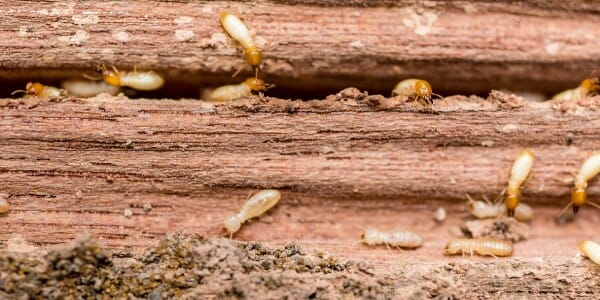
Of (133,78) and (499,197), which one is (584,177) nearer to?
(499,197)

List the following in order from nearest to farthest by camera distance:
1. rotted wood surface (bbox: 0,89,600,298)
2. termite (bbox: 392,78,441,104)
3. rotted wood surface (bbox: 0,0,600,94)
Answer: rotted wood surface (bbox: 0,89,600,298), rotted wood surface (bbox: 0,0,600,94), termite (bbox: 392,78,441,104)

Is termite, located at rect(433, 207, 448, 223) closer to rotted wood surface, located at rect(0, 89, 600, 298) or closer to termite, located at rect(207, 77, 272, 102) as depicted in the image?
rotted wood surface, located at rect(0, 89, 600, 298)

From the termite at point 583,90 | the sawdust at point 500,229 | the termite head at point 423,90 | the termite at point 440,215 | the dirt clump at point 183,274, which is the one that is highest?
the termite at point 583,90

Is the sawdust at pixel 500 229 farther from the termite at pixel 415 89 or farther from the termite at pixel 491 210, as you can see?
the termite at pixel 415 89

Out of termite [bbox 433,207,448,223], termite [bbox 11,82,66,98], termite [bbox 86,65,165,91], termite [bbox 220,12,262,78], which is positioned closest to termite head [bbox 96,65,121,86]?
termite [bbox 86,65,165,91]

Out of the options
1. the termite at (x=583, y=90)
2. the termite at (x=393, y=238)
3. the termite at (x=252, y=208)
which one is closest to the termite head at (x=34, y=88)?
the termite at (x=252, y=208)

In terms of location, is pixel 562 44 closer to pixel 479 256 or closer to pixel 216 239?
pixel 479 256
